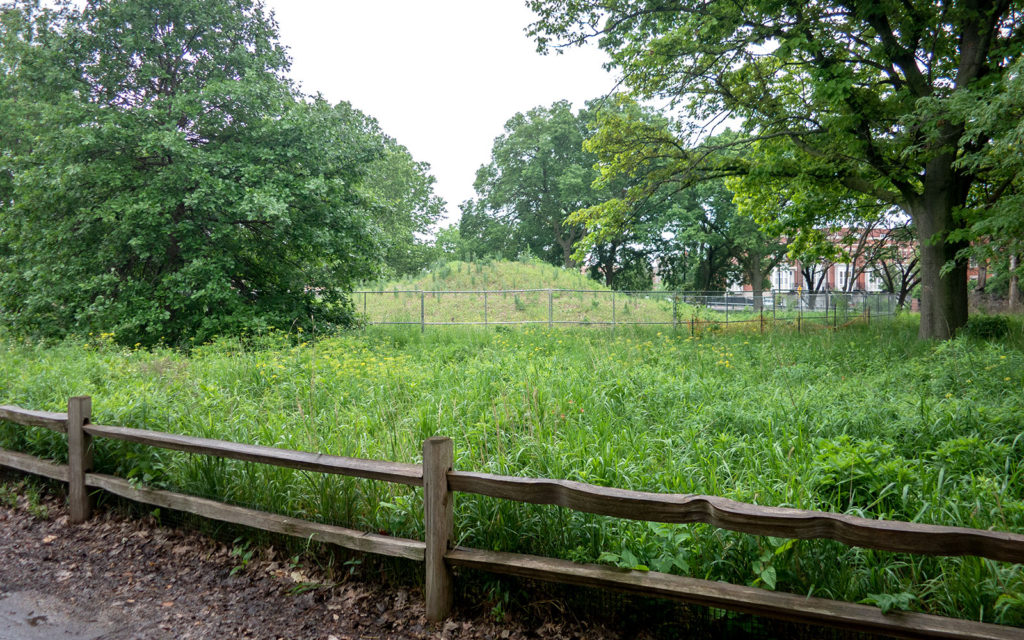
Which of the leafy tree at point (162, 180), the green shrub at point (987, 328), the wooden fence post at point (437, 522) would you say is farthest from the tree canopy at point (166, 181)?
the green shrub at point (987, 328)

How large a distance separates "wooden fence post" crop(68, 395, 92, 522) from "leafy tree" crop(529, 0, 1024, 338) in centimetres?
1175

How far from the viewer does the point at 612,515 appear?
10.4ft

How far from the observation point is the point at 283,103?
1512 centimetres

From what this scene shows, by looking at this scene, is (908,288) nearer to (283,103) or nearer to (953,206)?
(953,206)

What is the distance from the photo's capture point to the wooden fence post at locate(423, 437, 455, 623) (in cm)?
355

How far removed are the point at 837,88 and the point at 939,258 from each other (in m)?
4.93

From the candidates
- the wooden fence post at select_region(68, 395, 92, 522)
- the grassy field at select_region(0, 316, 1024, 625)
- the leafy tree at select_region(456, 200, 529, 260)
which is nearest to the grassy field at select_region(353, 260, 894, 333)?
the grassy field at select_region(0, 316, 1024, 625)

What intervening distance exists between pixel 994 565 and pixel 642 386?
4.77 m

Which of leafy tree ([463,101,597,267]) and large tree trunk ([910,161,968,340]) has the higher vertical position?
leafy tree ([463,101,597,267])

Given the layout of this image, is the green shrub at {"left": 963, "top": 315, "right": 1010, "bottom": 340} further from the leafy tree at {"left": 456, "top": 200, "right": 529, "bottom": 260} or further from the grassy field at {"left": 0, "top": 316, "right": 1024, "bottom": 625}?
the leafy tree at {"left": 456, "top": 200, "right": 529, "bottom": 260}

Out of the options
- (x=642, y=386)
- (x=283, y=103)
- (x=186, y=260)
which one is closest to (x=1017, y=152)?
(x=642, y=386)

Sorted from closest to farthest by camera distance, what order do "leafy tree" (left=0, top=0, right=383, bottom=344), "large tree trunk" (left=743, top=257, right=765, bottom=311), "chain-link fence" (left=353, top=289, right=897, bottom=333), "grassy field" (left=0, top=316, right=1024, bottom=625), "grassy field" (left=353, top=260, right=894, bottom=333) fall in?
"grassy field" (left=0, top=316, right=1024, bottom=625)
"leafy tree" (left=0, top=0, right=383, bottom=344)
"grassy field" (left=353, top=260, right=894, bottom=333)
"chain-link fence" (left=353, top=289, right=897, bottom=333)
"large tree trunk" (left=743, top=257, right=765, bottom=311)

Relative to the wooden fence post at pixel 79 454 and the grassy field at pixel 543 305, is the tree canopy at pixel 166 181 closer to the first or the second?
the grassy field at pixel 543 305

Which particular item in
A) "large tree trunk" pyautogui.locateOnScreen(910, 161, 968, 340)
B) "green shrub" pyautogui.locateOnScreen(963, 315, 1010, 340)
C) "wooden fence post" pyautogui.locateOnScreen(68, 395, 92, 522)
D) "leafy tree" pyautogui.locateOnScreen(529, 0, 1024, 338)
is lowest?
"wooden fence post" pyautogui.locateOnScreen(68, 395, 92, 522)
